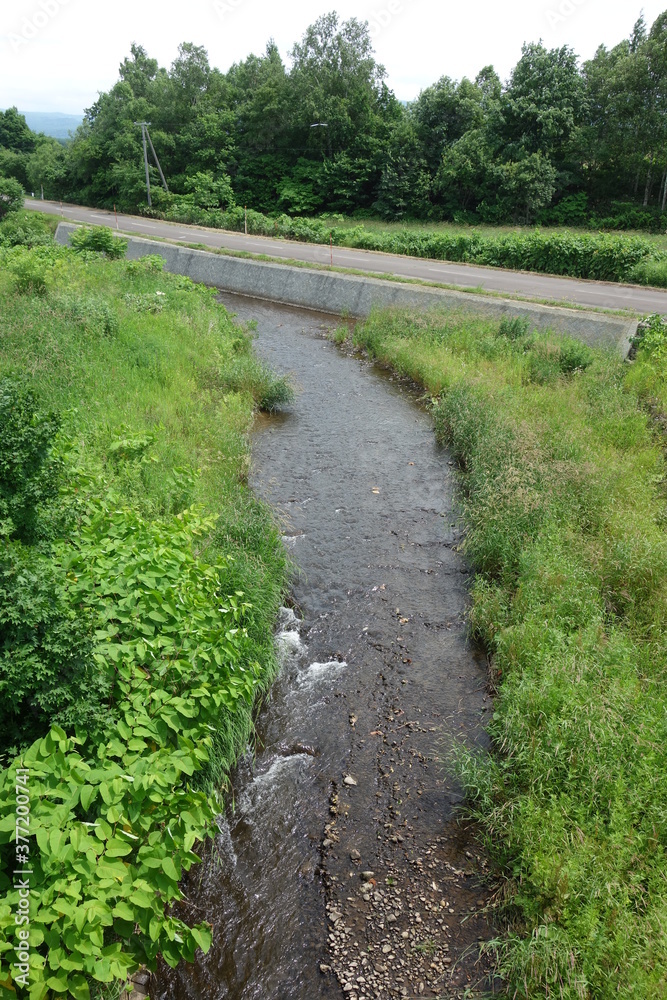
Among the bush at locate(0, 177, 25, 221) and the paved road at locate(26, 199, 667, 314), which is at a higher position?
the bush at locate(0, 177, 25, 221)

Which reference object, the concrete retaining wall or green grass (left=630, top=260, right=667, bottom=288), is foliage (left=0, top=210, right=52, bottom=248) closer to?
the concrete retaining wall

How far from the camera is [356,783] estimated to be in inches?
229

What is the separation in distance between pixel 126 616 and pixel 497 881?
3.44 m

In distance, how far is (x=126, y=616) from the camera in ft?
15.7

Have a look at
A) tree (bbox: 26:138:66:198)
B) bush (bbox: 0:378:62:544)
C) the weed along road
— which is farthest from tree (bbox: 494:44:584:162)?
tree (bbox: 26:138:66:198)

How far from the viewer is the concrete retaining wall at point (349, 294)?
15.7 metres

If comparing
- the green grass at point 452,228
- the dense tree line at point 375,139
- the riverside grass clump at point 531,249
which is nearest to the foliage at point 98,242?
the riverside grass clump at point 531,249

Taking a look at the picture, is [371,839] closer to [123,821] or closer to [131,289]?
[123,821]

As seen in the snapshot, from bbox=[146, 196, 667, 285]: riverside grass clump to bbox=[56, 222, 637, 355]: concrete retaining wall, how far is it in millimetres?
6140

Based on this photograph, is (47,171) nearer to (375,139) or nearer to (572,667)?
(375,139)

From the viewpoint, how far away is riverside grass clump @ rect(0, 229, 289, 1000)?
3.30 metres

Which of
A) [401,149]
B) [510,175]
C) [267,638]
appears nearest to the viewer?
[267,638]

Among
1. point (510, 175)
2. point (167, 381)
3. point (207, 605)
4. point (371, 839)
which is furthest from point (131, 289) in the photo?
point (510, 175)

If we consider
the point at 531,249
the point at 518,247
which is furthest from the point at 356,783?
the point at 518,247
